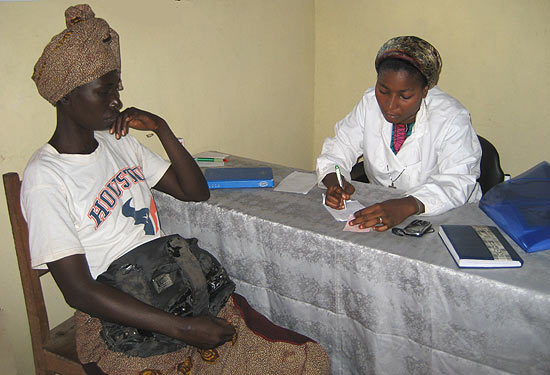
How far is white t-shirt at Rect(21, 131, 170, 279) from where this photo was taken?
1.25 meters

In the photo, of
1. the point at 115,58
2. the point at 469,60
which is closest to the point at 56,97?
the point at 115,58

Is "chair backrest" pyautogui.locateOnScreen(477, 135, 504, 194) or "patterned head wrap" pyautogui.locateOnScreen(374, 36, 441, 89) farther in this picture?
"chair backrest" pyautogui.locateOnScreen(477, 135, 504, 194)

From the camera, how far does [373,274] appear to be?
1.46 metres

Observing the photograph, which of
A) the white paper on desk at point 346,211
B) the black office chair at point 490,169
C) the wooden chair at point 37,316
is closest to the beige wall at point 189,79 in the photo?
the wooden chair at point 37,316

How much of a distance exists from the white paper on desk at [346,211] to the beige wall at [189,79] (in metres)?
1.09

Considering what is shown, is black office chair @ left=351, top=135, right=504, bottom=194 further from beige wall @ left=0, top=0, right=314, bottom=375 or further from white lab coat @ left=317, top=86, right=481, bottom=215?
beige wall @ left=0, top=0, right=314, bottom=375

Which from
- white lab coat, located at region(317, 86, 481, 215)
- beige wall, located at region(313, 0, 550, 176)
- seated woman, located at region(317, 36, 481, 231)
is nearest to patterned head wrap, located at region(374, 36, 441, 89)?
seated woman, located at region(317, 36, 481, 231)

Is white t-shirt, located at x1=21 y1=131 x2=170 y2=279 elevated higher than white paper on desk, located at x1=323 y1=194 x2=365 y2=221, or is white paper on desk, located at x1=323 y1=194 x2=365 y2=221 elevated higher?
white t-shirt, located at x1=21 y1=131 x2=170 y2=279

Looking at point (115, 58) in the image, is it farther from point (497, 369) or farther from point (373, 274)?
point (497, 369)

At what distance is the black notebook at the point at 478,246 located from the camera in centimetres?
130

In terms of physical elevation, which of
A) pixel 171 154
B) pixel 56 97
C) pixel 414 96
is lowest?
pixel 171 154

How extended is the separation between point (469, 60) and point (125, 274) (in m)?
2.68

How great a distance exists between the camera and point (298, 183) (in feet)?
6.64

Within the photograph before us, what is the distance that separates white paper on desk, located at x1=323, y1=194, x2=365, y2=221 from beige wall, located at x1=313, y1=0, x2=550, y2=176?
1.81 metres
